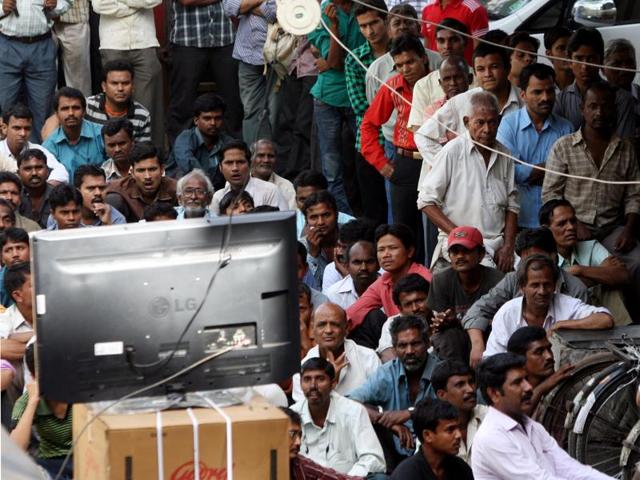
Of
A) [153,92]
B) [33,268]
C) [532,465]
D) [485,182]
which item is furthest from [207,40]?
[33,268]

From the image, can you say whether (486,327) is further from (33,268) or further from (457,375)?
(33,268)

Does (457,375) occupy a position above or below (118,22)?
below

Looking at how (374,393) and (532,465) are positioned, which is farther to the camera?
(374,393)

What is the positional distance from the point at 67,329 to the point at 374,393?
4034 mm

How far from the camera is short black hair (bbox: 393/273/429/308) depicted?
1097cm

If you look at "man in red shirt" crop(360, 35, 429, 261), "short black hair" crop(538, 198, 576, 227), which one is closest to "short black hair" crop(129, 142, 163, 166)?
"man in red shirt" crop(360, 35, 429, 261)

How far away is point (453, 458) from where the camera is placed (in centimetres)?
897

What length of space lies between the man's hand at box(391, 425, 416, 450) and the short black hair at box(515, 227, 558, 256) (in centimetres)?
173

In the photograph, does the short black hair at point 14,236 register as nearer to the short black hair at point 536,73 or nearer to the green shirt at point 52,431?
the green shirt at point 52,431

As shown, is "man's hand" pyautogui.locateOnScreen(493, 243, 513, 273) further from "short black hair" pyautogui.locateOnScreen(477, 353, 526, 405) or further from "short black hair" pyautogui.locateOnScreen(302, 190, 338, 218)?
"short black hair" pyautogui.locateOnScreen(477, 353, 526, 405)

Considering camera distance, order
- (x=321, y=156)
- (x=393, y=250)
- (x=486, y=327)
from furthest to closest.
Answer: (x=321, y=156) < (x=393, y=250) < (x=486, y=327)

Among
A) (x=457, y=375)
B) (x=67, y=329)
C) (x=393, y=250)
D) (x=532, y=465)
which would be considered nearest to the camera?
(x=67, y=329)

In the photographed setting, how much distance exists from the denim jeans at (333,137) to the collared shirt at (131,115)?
133 centimetres

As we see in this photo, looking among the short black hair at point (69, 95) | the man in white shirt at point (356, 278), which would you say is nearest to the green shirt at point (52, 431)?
the man in white shirt at point (356, 278)
